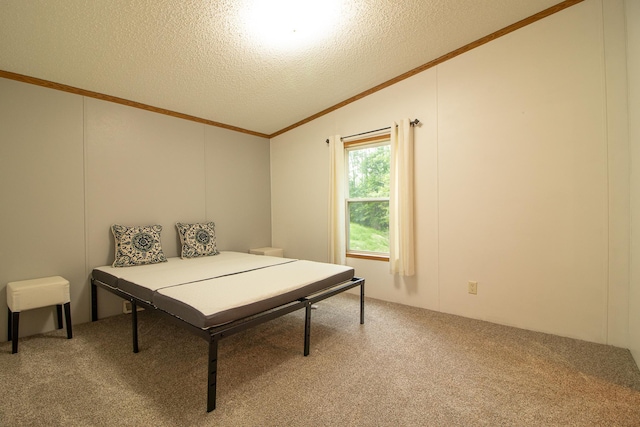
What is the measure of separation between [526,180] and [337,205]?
1.98 metres

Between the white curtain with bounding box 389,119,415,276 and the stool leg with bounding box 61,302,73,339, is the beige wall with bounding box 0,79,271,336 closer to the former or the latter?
the stool leg with bounding box 61,302,73,339

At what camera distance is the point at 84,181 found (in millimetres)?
2814

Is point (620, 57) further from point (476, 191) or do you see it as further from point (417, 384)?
point (417, 384)

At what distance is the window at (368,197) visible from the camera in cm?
354

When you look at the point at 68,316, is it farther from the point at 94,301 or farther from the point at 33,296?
the point at 94,301

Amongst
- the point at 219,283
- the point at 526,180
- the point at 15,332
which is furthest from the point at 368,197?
the point at 15,332

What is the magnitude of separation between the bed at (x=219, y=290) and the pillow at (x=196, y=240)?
0.92ft

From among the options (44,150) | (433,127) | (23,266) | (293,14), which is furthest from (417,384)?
(44,150)

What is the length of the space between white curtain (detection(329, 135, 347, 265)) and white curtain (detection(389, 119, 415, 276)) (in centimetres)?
67

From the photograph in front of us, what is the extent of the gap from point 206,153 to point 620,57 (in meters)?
4.15

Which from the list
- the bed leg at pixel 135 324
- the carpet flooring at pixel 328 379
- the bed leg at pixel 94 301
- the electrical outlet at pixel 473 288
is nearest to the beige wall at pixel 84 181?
the bed leg at pixel 94 301

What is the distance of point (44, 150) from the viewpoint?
2600 millimetres

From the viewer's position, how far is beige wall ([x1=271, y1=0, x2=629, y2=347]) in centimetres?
221

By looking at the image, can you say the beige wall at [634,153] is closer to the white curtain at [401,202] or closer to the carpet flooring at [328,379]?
the carpet flooring at [328,379]
